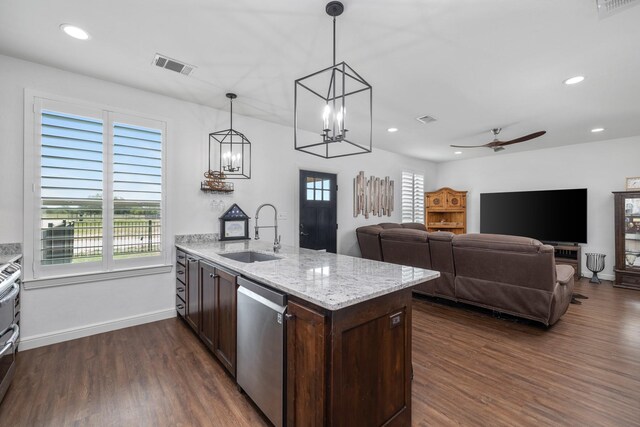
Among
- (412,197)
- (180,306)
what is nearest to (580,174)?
(412,197)

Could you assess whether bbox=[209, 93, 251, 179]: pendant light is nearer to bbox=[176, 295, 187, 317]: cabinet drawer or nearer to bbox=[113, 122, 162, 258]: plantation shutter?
bbox=[113, 122, 162, 258]: plantation shutter

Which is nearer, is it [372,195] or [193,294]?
[193,294]

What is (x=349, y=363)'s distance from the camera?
136cm

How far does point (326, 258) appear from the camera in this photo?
7.80 feet

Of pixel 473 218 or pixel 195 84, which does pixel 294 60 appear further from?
pixel 473 218

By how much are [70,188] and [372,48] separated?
10.3ft

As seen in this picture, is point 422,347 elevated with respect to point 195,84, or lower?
lower

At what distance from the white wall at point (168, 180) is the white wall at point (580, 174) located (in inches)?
161

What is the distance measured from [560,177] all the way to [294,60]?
6.16 meters

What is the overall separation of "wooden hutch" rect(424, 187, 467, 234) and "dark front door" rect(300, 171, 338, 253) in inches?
124

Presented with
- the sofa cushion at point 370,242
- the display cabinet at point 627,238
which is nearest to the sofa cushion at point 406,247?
the sofa cushion at point 370,242

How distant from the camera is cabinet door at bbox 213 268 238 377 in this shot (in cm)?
206

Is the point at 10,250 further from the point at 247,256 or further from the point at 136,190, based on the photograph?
the point at 247,256

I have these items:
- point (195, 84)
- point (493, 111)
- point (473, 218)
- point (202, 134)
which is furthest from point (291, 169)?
point (473, 218)
